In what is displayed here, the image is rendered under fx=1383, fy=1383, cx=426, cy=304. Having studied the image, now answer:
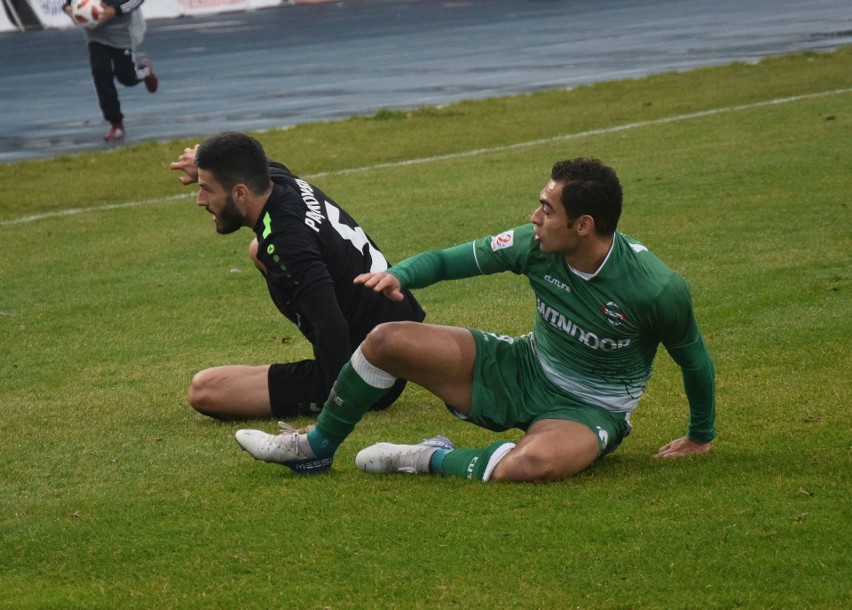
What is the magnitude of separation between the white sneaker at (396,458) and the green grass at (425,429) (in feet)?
0.34

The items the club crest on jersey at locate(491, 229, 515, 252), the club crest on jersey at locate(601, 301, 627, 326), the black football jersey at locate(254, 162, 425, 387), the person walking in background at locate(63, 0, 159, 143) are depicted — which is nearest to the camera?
the club crest on jersey at locate(601, 301, 627, 326)

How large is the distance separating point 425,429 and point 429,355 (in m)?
0.95

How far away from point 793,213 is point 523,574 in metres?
6.63

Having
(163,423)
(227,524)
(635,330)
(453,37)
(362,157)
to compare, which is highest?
(635,330)

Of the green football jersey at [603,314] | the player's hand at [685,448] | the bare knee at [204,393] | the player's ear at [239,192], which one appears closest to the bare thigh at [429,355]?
the green football jersey at [603,314]

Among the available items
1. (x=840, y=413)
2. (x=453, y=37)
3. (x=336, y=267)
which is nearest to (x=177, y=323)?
(x=336, y=267)

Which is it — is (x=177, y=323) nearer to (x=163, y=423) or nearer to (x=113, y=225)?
(x=163, y=423)

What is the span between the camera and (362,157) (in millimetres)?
15031

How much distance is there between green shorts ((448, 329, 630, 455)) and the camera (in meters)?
5.46

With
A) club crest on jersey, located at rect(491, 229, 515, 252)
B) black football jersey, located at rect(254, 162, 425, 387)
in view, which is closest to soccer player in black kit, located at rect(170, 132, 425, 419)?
black football jersey, located at rect(254, 162, 425, 387)

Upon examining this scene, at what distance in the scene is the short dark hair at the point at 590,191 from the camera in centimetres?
511

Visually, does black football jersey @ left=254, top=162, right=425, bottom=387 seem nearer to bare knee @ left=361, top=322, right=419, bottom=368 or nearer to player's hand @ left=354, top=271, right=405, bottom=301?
bare knee @ left=361, top=322, right=419, bottom=368

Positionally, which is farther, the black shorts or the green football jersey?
the black shorts

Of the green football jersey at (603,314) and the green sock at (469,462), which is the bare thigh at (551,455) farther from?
the green football jersey at (603,314)
